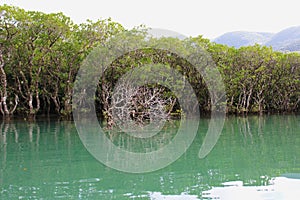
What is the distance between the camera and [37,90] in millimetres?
28328

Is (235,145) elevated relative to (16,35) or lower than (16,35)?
lower

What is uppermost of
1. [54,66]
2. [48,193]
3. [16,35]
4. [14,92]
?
[16,35]

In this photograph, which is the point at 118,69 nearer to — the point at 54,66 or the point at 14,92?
the point at 54,66

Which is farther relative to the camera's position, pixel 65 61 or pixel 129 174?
pixel 65 61

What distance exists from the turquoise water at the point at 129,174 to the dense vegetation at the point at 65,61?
9.70 meters

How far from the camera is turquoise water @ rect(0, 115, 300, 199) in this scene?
8.12 metres

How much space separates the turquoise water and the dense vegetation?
9.70 metres

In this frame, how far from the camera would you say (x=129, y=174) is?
977 centimetres

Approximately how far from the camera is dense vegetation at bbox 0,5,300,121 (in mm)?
25891

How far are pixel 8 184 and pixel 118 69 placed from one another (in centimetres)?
1878

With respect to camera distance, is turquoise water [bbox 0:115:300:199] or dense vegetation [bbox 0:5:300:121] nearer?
turquoise water [bbox 0:115:300:199]

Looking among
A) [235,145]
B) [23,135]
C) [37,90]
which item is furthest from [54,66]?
[235,145]

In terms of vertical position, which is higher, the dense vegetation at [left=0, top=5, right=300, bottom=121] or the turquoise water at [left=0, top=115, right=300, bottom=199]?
the dense vegetation at [left=0, top=5, right=300, bottom=121]

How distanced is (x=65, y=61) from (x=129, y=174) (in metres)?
19.9
